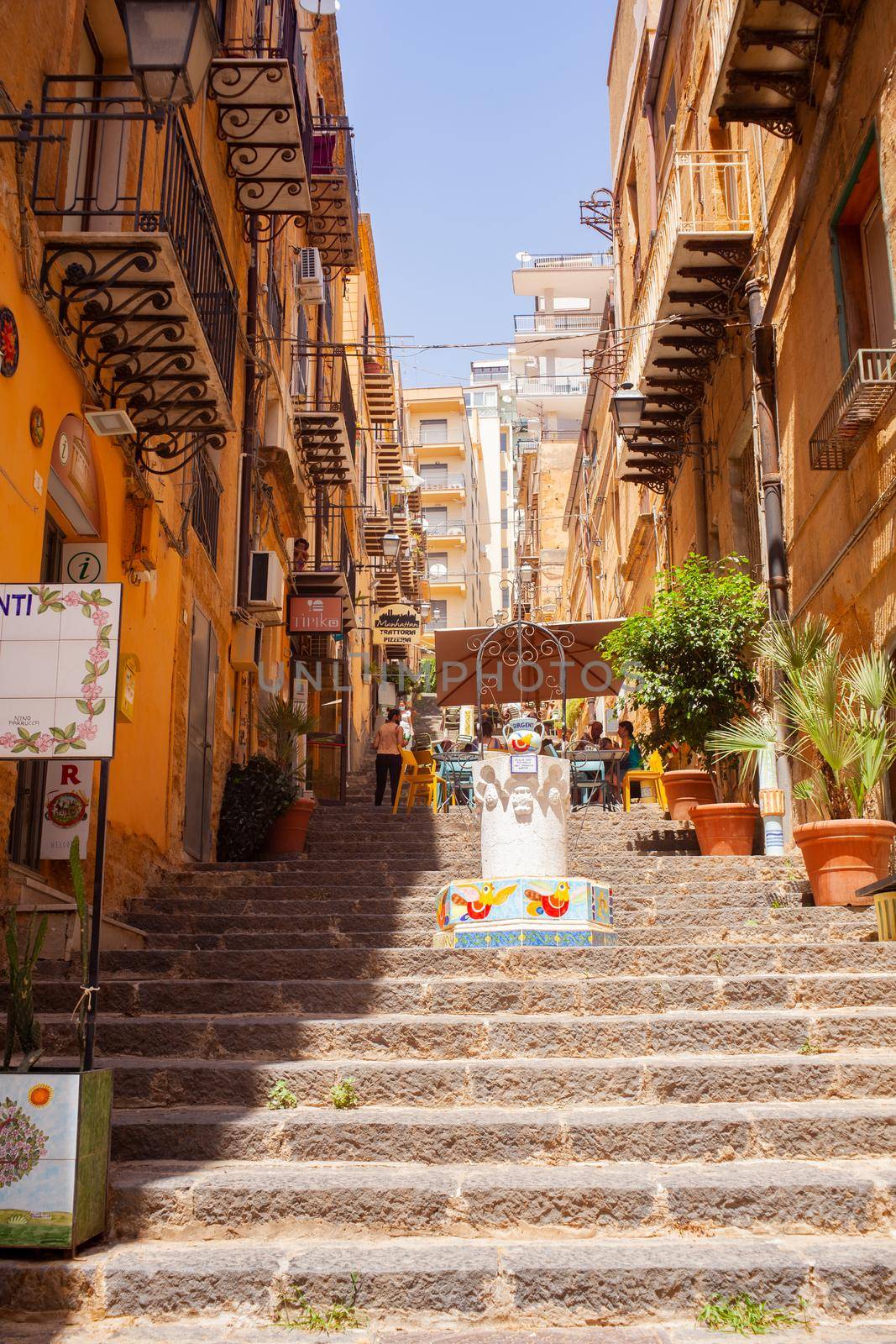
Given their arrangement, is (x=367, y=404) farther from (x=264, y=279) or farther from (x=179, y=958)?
(x=179, y=958)

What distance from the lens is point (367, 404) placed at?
3158cm

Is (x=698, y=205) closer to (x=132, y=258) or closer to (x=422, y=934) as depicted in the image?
(x=132, y=258)

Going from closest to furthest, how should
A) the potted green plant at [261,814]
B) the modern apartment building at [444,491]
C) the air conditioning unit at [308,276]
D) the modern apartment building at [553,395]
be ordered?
the potted green plant at [261,814] < the air conditioning unit at [308,276] < the modern apartment building at [553,395] < the modern apartment building at [444,491]

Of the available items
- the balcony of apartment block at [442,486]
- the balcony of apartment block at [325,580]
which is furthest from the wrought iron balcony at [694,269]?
the balcony of apartment block at [442,486]

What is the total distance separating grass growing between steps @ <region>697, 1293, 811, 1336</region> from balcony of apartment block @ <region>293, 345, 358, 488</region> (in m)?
15.1

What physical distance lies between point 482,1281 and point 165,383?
6.83m

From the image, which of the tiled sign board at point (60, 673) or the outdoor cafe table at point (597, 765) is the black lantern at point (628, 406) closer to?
the outdoor cafe table at point (597, 765)

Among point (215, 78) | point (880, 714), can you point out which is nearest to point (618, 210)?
point (215, 78)

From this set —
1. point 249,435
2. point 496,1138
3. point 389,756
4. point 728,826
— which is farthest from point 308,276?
point 496,1138

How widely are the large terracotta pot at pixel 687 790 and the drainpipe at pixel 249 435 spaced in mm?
5099

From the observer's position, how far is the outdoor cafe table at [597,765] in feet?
53.8

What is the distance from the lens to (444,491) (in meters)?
57.4

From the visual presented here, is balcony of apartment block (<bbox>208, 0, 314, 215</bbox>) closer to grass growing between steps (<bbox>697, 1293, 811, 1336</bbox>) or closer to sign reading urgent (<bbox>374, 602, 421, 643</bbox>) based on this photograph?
grass growing between steps (<bbox>697, 1293, 811, 1336</bbox>)

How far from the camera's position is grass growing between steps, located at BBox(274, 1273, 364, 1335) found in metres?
3.97
